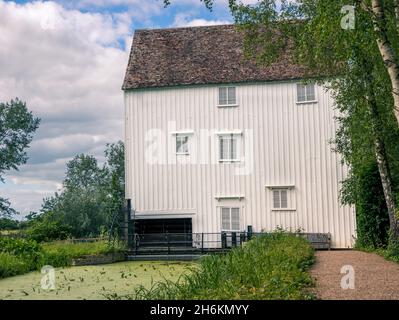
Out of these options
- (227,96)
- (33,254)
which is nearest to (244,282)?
(33,254)

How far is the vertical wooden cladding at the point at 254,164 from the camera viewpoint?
99.7 feet

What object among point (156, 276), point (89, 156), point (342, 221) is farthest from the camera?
point (89, 156)

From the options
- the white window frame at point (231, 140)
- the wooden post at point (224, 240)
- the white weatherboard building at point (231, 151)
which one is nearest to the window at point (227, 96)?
the white weatherboard building at point (231, 151)

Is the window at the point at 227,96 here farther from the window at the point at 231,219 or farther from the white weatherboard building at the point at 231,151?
the window at the point at 231,219

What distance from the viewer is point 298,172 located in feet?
101

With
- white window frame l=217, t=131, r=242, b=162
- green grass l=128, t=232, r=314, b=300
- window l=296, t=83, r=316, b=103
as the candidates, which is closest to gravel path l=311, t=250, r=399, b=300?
green grass l=128, t=232, r=314, b=300

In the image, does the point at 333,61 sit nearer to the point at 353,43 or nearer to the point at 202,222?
the point at 353,43

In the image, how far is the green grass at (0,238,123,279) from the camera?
20.2 m

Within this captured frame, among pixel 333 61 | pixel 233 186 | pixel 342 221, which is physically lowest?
pixel 342 221

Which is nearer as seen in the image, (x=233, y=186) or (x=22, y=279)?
(x=22, y=279)

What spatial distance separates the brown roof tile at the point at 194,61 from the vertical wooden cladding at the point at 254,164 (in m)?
0.55
